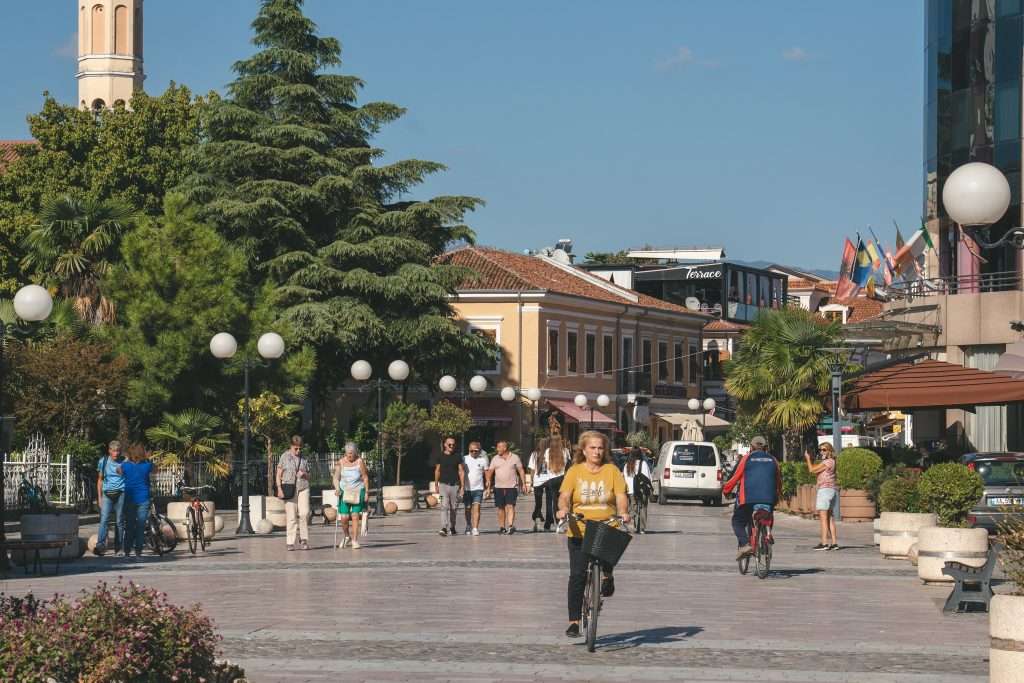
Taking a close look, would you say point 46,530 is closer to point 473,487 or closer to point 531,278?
point 473,487

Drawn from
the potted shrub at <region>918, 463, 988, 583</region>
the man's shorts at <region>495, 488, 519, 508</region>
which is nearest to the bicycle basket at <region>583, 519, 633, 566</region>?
the potted shrub at <region>918, 463, 988, 583</region>

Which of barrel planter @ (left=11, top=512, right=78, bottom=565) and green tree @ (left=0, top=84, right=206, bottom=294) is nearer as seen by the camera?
barrel planter @ (left=11, top=512, right=78, bottom=565)

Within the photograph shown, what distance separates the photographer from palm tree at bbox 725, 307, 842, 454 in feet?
141

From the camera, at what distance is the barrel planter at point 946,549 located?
18625mm

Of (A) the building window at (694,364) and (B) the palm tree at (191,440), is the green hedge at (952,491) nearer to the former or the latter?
(B) the palm tree at (191,440)

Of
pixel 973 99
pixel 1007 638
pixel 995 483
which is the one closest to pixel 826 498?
pixel 995 483

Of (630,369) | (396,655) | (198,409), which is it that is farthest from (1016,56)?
(630,369)

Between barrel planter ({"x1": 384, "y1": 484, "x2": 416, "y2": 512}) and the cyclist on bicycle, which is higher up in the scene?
the cyclist on bicycle

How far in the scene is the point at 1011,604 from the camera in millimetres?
9711

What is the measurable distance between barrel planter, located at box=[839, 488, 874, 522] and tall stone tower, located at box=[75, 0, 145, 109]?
2272 inches

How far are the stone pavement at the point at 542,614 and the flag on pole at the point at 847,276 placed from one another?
21544mm

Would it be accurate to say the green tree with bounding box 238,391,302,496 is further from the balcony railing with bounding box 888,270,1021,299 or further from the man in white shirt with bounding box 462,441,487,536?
the balcony railing with bounding box 888,270,1021,299

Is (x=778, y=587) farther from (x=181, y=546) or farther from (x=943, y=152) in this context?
(x=943, y=152)

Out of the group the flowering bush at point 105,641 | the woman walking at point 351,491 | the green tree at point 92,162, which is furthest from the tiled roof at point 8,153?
the flowering bush at point 105,641
